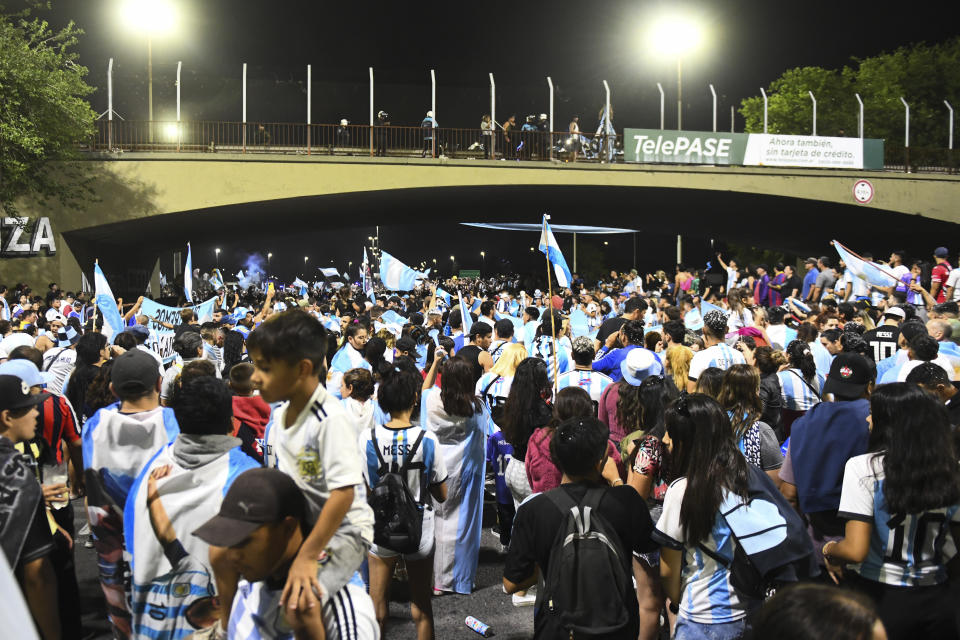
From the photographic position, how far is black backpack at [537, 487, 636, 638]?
311 cm

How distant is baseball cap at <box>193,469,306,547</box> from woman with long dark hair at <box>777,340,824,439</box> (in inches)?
196

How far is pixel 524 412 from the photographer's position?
18.9 ft

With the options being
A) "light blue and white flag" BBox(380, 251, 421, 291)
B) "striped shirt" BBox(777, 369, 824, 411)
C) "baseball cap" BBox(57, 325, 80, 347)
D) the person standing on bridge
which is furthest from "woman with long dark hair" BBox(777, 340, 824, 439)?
the person standing on bridge

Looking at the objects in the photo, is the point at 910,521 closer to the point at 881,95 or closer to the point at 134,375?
the point at 134,375

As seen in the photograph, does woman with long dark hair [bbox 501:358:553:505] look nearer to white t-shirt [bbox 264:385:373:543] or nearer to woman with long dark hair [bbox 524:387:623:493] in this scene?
woman with long dark hair [bbox 524:387:623:493]

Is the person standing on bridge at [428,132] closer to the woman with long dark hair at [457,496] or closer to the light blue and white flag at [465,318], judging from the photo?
the light blue and white flag at [465,318]

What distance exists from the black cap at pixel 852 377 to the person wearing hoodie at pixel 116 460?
12.3 ft

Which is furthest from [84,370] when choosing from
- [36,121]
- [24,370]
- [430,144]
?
[430,144]

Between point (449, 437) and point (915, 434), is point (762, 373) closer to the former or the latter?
point (449, 437)

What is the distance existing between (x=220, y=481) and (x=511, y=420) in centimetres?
289

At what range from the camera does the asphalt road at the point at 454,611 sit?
17.1 feet

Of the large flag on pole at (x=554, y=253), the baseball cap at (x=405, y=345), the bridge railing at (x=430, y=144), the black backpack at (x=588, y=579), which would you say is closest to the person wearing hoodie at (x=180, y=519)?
the black backpack at (x=588, y=579)

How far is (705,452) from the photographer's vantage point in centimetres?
322

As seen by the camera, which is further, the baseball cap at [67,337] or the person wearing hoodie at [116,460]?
the baseball cap at [67,337]
